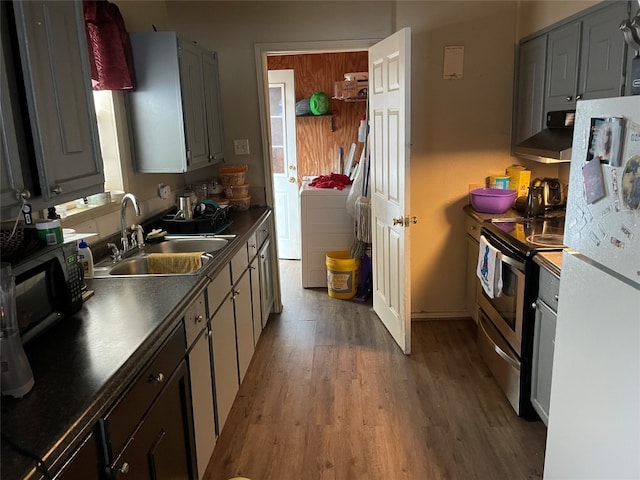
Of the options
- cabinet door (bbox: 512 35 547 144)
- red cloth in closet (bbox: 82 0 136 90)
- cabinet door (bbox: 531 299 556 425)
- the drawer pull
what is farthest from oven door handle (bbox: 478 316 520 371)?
red cloth in closet (bbox: 82 0 136 90)

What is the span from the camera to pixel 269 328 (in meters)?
3.64

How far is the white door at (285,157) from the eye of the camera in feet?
16.9

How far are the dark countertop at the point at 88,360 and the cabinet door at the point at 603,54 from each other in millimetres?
2022

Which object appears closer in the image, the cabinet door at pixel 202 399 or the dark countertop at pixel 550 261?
the cabinet door at pixel 202 399

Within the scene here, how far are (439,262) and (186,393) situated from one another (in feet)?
7.71

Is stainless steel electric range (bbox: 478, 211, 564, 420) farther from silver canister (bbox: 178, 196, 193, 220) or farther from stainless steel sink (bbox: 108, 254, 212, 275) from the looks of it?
silver canister (bbox: 178, 196, 193, 220)

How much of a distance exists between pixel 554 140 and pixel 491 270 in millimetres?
830

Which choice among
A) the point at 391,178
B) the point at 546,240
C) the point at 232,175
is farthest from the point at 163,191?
the point at 546,240

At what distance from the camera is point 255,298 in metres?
3.11

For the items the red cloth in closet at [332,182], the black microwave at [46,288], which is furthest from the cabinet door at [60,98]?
the red cloth in closet at [332,182]

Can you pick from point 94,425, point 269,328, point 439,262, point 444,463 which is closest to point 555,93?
point 439,262

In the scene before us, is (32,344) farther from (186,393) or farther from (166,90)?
(166,90)

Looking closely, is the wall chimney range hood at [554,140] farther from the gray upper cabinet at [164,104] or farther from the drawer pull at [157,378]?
the drawer pull at [157,378]

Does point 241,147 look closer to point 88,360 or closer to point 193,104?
point 193,104
